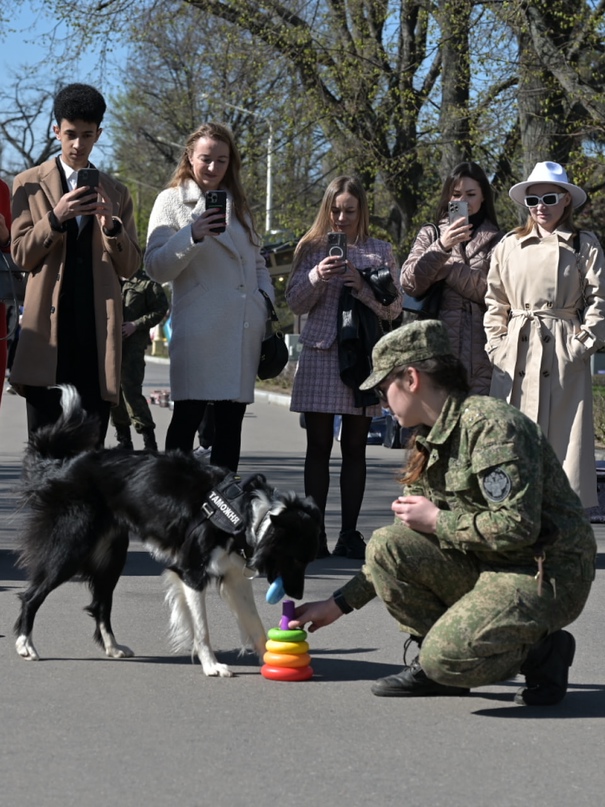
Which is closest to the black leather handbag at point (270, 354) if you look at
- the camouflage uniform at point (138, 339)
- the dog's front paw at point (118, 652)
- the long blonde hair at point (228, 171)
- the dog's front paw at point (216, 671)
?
the long blonde hair at point (228, 171)

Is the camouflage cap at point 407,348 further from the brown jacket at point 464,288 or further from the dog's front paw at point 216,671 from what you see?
the brown jacket at point 464,288

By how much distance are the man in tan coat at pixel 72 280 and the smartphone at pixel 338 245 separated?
1.37 m

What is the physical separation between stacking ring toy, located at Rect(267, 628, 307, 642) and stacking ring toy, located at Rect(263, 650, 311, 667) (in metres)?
0.06

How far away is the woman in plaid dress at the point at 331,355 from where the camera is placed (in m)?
7.95

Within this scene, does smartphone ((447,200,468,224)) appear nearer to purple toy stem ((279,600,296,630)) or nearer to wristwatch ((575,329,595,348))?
wristwatch ((575,329,595,348))

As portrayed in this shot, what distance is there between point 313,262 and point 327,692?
11.9 feet

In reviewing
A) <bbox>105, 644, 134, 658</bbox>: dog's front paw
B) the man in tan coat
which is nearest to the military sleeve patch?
Answer: <bbox>105, 644, 134, 658</bbox>: dog's front paw

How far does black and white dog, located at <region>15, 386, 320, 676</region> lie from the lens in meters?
5.17

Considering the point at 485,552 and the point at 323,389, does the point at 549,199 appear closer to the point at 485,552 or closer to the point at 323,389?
the point at 323,389

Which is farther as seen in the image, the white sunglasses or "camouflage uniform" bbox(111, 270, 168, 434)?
"camouflage uniform" bbox(111, 270, 168, 434)

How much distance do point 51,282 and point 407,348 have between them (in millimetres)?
2624

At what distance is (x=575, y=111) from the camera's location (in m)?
20.4

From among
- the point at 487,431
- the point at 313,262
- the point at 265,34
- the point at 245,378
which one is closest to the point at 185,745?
the point at 487,431

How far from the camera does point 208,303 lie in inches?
293
